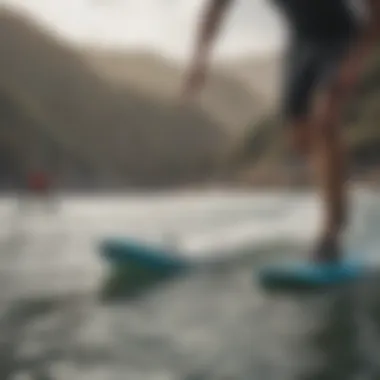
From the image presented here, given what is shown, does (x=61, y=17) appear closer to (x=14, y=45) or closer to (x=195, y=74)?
(x=14, y=45)

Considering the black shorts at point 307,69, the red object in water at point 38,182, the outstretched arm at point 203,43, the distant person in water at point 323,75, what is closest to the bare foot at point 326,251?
the distant person in water at point 323,75

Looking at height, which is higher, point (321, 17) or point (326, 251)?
point (321, 17)

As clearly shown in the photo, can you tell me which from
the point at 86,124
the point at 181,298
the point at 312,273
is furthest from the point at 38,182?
the point at 312,273

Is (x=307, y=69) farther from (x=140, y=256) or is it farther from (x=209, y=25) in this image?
(x=140, y=256)

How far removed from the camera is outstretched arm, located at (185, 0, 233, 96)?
153 centimetres

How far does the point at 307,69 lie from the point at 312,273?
36 centimetres

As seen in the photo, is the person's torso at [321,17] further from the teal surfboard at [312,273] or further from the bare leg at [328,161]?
the teal surfboard at [312,273]

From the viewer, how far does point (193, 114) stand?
154cm

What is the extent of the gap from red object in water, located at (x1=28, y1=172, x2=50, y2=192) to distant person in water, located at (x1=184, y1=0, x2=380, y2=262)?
0.97 feet

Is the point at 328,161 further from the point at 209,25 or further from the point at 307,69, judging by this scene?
the point at 209,25

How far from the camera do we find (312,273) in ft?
4.99

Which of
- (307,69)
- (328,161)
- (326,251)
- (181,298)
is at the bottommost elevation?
(181,298)

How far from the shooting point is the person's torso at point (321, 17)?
1507 millimetres

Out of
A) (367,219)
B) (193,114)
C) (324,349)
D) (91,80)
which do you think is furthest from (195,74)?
(324,349)
